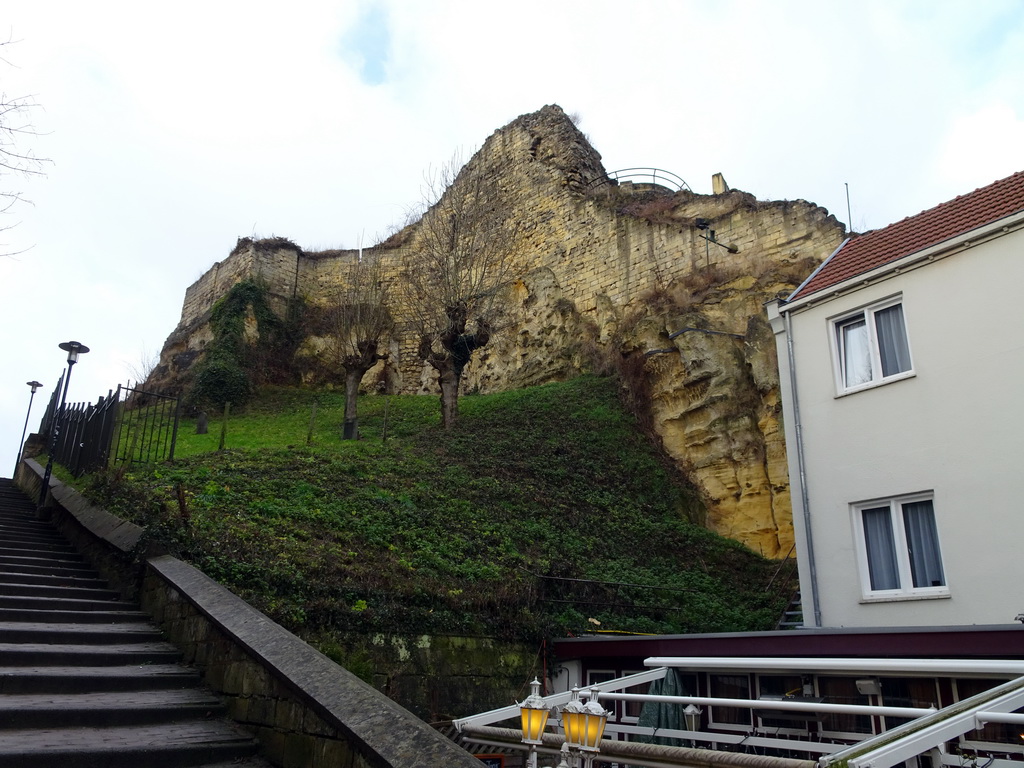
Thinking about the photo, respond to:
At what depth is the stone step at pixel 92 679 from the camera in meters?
4.71

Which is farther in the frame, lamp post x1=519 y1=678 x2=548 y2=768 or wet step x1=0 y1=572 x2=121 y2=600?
wet step x1=0 y1=572 x2=121 y2=600

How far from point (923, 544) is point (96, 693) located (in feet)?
25.9

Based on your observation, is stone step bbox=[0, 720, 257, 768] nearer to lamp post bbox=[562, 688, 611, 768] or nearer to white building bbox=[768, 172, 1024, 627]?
lamp post bbox=[562, 688, 611, 768]

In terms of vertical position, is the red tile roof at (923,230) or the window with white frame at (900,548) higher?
the red tile roof at (923,230)

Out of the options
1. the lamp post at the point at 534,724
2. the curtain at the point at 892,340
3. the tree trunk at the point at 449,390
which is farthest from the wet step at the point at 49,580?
the tree trunk at the point at 449,390

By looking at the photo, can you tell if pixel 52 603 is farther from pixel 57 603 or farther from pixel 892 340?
pixel 892 340

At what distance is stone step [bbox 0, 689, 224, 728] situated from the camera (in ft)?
13.9

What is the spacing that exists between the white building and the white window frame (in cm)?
2

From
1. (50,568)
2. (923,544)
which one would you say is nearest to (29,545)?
(50,568)

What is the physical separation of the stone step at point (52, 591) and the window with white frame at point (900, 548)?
7755 mm

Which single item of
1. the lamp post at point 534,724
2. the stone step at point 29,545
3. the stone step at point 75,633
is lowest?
the lamp post at point 534,724

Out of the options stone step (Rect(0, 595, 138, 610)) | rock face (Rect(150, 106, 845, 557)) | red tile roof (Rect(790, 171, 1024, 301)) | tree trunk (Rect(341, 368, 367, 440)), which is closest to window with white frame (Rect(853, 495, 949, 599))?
red tile roof (Rect(790, 171, 1024, 301))

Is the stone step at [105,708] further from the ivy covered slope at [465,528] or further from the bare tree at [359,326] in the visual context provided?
the bare tree at [359,326]

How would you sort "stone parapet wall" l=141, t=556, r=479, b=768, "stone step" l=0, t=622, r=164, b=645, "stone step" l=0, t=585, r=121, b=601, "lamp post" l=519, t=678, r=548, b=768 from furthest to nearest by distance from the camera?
1. "stone step" l=0, t=585, r=121, b=601
2. "lamp post" l=519, t=678, r=548, b=768
3. "stone step" l=0, t=622, r=164, b=645
4. "stone parapet wall" l=141, t=556, r=479, b=768
